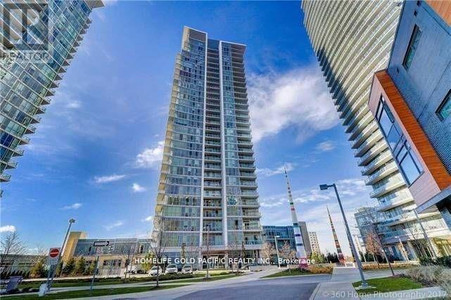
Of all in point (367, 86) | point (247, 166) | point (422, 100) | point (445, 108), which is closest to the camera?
point (445, 108)

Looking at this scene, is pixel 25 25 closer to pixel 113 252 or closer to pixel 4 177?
pixel 4 177

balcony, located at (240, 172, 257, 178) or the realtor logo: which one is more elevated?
the realtor logo

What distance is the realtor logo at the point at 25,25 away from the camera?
43031 mm

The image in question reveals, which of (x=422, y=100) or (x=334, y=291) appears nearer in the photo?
(x=334, y=291)

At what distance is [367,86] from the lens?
4828 cm

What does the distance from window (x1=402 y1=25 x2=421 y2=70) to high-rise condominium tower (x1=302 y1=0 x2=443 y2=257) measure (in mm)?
30862

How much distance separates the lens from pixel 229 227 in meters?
53.7

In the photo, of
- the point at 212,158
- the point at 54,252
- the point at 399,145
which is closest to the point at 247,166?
the point at 212,158

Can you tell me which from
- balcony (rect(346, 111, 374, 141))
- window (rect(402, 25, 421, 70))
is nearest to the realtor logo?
window (rect(402, 25, 421, 70))

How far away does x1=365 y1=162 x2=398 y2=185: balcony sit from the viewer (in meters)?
43.1

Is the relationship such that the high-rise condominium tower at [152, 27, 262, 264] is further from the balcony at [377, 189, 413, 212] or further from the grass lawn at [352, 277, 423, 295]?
the grass lawn at [352, 277, 423, 295]

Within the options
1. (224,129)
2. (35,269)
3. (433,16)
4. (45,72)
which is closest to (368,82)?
(224,129)

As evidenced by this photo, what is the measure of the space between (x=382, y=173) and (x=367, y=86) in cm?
1970

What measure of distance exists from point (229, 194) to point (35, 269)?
1700 inches
